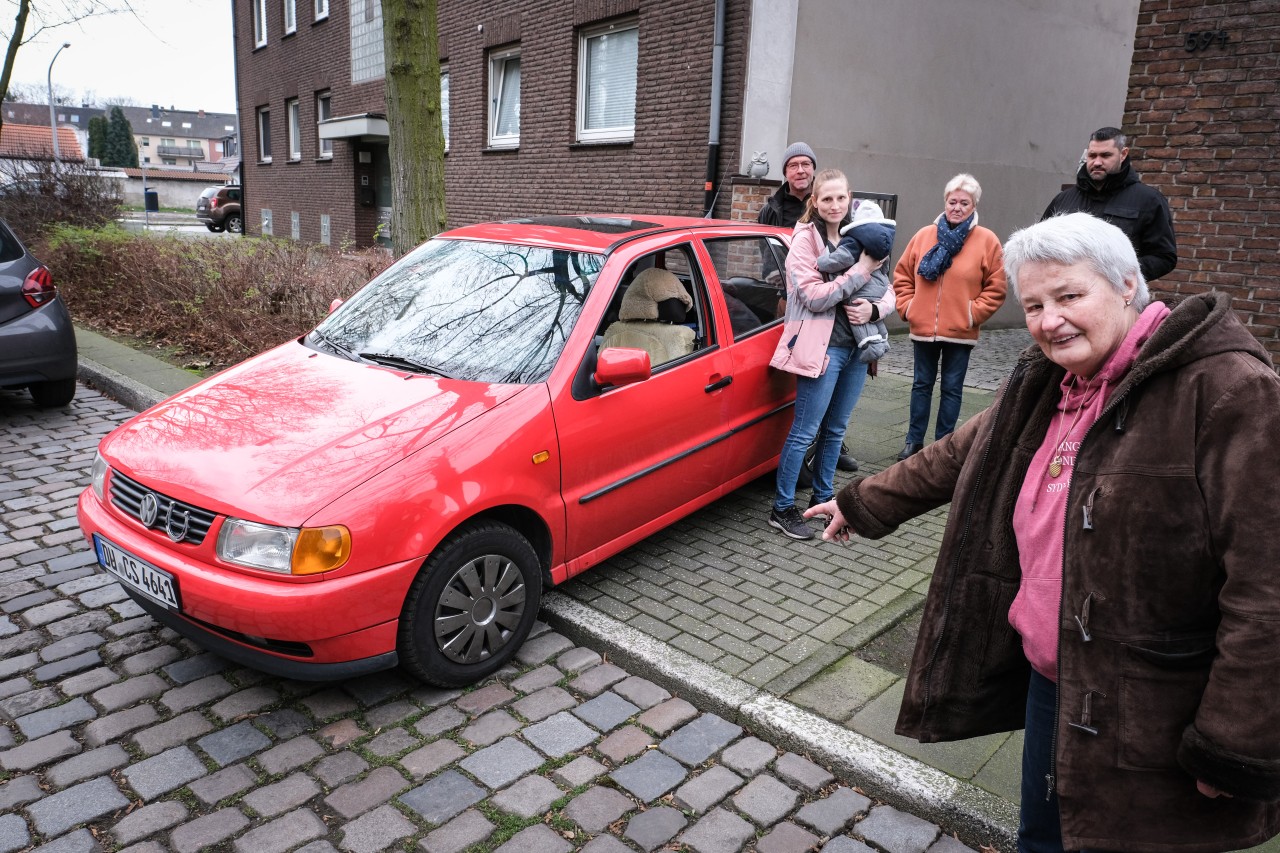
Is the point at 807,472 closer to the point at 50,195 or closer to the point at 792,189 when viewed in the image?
the point at 792,189

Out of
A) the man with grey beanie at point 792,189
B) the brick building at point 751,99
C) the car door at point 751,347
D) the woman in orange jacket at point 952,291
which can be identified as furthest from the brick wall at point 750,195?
the car door at point 751,347

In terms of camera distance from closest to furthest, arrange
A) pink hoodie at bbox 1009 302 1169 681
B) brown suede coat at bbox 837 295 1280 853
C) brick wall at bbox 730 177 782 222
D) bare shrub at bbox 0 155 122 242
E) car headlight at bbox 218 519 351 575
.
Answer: brown suede coat at bbox 837 295 1280 853
pink hoodie at bbox 1009 302 1169 681
car headlight at bbox 218 519 351 575
brick wall at bbox 730 177 782 222
bare shrub at bbox 0 155 122 242

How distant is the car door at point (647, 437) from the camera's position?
385 cm

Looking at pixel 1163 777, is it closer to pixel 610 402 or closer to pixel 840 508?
pixel 840 508

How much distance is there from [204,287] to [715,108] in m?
5.97

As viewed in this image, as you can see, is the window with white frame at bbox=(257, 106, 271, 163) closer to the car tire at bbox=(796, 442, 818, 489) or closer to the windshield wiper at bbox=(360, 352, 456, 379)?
the car tire at bbox=(796, 442, 818, 489)

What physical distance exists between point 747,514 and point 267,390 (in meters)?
2.77

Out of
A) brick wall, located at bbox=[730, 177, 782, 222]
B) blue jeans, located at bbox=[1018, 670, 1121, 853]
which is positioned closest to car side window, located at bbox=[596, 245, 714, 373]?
blue jeans, located at bbox=[1018, 670, 1121, 853]

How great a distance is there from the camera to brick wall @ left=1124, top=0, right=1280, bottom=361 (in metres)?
6.32

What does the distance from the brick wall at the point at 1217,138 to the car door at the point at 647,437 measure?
4.31 meters

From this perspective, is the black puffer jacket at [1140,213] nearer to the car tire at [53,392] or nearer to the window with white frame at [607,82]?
the car tire at [53,392]

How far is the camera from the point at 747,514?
5316 millimetres

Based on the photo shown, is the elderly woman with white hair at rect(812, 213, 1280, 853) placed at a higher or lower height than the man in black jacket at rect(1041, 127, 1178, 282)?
lower

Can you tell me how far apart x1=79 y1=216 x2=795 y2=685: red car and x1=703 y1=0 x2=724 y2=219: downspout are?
601 centimetres
